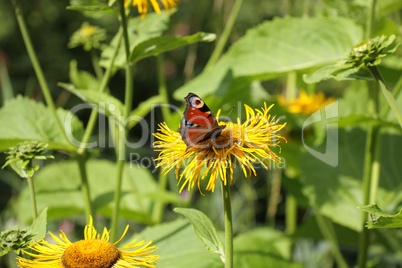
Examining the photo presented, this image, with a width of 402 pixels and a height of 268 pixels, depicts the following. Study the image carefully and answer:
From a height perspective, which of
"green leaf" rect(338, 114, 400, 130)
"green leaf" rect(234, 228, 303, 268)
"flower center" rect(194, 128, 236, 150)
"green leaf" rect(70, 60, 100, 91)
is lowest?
"green leaf" rect(234, 228, 303, 268)

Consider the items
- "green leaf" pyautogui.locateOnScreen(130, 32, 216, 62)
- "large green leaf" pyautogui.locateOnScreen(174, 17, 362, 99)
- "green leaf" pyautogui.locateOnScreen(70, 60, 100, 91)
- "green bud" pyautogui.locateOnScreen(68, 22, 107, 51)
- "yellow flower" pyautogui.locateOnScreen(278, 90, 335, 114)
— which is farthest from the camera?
"yellow flower" pyautogui.locateOnScreen(278, 90, 335, 114)

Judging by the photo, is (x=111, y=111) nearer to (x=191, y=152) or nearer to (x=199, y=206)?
(x=191, y=152)

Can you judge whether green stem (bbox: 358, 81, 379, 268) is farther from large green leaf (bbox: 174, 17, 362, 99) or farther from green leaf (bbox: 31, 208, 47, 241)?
green leaf (bbox: 31, 208, 47, 241)

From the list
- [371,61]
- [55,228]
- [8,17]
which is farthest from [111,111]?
[8,17]

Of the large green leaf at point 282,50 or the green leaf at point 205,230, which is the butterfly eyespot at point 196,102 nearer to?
the green leaf at point 205,230

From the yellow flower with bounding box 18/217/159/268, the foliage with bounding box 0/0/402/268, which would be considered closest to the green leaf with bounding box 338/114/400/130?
the foliage with bounding box 0/0/402/268

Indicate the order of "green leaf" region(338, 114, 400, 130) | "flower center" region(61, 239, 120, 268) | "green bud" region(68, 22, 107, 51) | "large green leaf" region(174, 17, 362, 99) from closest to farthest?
"flower center" region(61, 239, 120, 268), "green leaf" region(338, 114, 400, 130), "large green leaf" region(174, 17, 362, 99), "green bud" region(68, 22, 107, 51)

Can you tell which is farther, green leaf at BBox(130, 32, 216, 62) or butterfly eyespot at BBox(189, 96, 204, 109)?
green leaf at BBox(130, 32, 216, 62)

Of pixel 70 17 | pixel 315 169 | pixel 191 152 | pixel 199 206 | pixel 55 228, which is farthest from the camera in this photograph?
pixel 70 17
